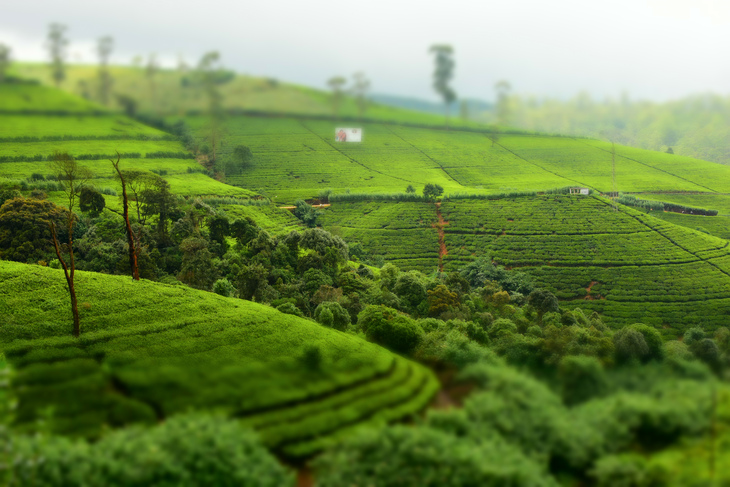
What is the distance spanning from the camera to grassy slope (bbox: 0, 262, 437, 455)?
1334 cm

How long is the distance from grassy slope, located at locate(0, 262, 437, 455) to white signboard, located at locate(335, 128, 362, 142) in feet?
135

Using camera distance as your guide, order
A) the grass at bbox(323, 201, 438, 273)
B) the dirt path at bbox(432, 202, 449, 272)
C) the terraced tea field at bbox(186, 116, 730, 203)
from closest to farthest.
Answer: the grass at bbox(323, 201, 438, 273) < the dirt path at bbox(432, 202, 449, 272) < the terraced tea field at bbox(186, 116, 730, 203)

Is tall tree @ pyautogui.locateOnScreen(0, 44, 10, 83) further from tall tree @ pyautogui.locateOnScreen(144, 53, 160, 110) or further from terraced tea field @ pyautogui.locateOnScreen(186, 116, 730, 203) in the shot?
terraced tea field @ pyautogui.locateOnScreen(186, 116, 730, 203)

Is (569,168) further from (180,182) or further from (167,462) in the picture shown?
(167,462)

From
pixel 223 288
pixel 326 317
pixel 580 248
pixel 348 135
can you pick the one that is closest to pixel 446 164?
A: pixel 348 135

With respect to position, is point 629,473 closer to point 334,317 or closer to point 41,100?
point 334,317

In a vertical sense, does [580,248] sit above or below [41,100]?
below

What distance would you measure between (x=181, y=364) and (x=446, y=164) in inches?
2319

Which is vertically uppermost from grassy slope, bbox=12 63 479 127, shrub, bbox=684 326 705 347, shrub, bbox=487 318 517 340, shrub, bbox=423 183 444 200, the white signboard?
grassy slope, bbox=12 63 479 127

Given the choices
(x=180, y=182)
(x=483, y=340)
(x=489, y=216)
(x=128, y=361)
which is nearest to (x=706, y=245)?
(x=489, y=216)

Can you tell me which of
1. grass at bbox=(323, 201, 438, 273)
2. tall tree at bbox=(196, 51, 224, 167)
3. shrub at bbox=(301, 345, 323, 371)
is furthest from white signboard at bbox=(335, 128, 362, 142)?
shrub at bbox=(301, 345, 323, 371)

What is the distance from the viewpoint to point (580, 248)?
56688 millimetres

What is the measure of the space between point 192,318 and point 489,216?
46968 mm

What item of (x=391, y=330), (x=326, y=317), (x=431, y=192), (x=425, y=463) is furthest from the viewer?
(x=431, y=192)
